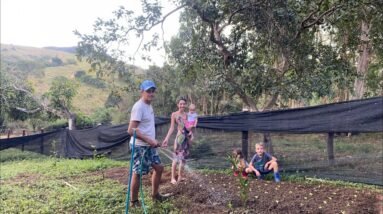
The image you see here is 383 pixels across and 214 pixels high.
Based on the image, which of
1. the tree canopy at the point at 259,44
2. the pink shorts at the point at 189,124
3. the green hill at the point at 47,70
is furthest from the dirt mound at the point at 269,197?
the green hill at the point at 47,70

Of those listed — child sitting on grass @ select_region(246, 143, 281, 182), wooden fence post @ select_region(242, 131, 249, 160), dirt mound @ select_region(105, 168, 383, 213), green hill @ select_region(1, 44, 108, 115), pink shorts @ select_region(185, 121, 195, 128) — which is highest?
green hill @ select_region(1, 44, 108, 115)

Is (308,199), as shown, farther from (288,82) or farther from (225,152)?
(288,82)

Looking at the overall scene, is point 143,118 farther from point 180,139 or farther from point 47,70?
point 47,70

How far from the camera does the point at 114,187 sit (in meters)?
4.76

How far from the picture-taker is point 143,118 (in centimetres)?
356

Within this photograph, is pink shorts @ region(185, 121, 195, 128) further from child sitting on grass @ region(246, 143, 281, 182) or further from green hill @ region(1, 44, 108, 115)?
green hill @ region(1, 44, 108, 115)

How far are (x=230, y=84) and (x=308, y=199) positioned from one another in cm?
320

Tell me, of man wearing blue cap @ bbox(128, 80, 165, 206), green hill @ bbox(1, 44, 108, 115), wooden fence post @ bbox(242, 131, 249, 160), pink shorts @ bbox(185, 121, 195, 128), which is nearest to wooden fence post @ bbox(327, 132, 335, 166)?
wooden fence post @ bbox(242, 131, 249, 160)

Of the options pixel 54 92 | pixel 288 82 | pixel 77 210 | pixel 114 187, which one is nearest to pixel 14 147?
pixel 54 92

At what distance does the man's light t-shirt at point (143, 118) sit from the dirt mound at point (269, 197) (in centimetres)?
80

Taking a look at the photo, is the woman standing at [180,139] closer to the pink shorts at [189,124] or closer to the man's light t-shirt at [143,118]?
the pink shorts at [189,124]

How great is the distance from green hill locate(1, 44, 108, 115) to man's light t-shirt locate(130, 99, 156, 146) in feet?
79.0

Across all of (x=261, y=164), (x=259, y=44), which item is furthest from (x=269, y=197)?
(x=259, y=44)

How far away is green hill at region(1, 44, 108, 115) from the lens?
110 ft
